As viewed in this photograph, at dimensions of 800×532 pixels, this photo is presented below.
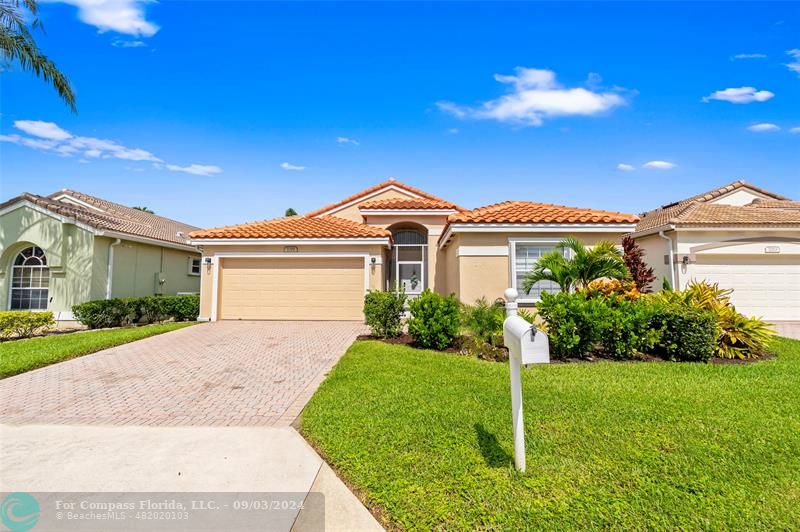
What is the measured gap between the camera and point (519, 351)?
3.19 m

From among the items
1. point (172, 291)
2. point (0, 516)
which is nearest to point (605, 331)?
point (0, 516)

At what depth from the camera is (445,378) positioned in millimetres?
6434

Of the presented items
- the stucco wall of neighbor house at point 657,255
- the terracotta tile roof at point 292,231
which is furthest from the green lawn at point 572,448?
the stucco wall of neighbor house at point 657,255

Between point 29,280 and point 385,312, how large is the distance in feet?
51.9

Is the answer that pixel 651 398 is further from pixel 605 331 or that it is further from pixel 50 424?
pixel 50 424

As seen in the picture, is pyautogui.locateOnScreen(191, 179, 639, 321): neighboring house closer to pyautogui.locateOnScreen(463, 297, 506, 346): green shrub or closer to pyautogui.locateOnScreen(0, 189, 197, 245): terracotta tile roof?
pyautogui.locateOnScreen(463, 297, 506, 346): green shrub

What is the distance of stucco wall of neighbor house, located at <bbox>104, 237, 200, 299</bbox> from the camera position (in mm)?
15086

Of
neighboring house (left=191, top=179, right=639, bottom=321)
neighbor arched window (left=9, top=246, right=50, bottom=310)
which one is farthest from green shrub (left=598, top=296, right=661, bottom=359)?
neighbor arched window (left=9, top=246, right=50, bottom=310)

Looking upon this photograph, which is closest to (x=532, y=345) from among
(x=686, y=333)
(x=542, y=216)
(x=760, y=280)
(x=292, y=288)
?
(x=686, y=333)

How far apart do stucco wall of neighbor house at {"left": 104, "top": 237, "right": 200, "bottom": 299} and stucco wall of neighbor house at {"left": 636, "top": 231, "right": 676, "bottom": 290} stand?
919 inches

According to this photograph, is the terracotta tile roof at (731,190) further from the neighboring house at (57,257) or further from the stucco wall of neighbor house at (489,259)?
the neighboring house at (57,257)

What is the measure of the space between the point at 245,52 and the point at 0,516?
1368 cm

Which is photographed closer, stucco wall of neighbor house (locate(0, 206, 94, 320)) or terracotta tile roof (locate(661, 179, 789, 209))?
stucco wall of neighbor house (locate(0, 206, 94, 320))

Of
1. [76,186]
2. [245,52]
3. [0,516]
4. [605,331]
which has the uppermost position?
[245,52]
